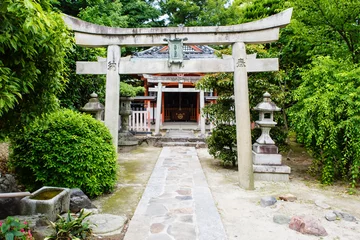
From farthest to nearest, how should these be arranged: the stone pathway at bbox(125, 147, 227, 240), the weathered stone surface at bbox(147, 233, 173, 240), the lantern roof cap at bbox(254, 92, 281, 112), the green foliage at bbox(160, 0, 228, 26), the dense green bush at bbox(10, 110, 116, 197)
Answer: the green foliage at bbox(160, 0, 228, 26) < the lantern roof cap at bbox(254, 92, 281, 112) < the dense green bush at bbox(10, 110, 116, 197) < the stone pathway at bbox(125, 147, 227, 240) < the weathered stone surface at bbox(147, 233, 173, 240)

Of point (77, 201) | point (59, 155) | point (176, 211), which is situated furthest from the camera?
point (59, 155)

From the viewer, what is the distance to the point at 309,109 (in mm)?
5500

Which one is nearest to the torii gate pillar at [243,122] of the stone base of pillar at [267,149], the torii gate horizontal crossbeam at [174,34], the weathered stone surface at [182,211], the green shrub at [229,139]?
the torii gate horizontal crossbeam at [174,34]

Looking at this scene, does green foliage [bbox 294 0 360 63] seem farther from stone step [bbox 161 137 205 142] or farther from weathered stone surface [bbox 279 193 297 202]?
stone step [bbox 161 137 205 142]

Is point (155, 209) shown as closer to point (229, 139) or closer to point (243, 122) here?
point (243, 122)

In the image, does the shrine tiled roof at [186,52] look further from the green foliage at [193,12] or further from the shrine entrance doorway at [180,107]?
the green foliage at [193,12]

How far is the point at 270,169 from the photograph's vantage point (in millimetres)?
6363

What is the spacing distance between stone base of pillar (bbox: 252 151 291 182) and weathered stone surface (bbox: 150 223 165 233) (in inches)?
141

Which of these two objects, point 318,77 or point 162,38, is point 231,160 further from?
point 162,38

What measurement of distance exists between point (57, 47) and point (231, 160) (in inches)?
237

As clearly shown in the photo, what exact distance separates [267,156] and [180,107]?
47.3ft

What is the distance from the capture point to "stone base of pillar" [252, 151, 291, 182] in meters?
6.33

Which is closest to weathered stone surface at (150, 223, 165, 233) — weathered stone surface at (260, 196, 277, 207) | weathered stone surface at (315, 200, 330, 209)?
weathered stone surface at (260, 196, 277, 207)

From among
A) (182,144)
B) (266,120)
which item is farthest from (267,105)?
(182,144)
